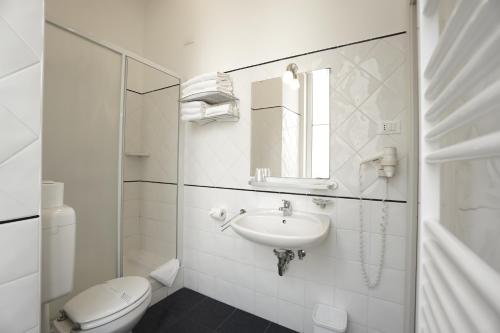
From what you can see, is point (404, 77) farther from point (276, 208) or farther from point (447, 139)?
point (276, 208)

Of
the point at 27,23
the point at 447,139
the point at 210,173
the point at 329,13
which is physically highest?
the point at 329,13

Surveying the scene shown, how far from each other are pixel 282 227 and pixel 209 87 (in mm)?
1134

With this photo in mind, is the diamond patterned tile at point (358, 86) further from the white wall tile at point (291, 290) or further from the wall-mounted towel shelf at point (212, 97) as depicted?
the white wall tile at point (291, 290)

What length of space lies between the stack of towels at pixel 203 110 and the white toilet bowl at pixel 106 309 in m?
1.23

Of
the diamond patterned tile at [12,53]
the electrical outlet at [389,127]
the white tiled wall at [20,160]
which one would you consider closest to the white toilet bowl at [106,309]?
the white tiled wall at [20,160]

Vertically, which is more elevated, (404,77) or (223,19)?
(223,19)

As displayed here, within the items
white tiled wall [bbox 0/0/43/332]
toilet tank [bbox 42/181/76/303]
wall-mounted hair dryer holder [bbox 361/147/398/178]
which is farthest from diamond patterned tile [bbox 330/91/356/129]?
toilet tank [bbox 42/181/76/303]

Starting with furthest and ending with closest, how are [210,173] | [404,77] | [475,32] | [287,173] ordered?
[210,173], [287,173], [404,77], [475,32]

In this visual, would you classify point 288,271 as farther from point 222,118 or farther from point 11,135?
point 11,135

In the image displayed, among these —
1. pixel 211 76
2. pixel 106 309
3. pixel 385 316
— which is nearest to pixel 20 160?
pixel 106 309

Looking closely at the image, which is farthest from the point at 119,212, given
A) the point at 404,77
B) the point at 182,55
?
the point at 404,77

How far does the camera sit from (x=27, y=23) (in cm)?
75

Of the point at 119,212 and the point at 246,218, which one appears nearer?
the point at 246,218

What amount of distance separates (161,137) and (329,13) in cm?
165
